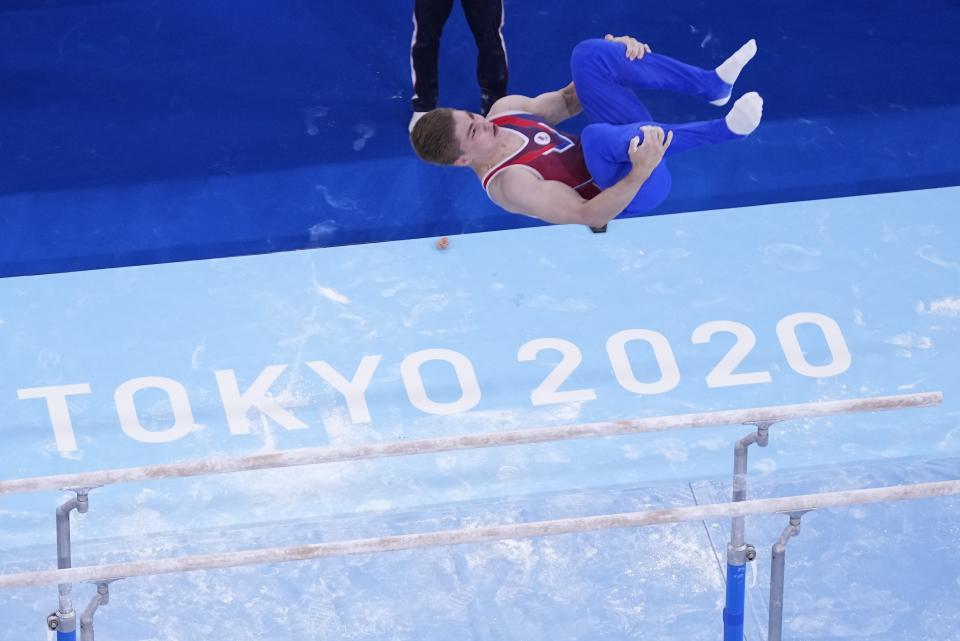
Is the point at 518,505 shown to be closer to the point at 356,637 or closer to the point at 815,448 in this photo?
the point at 356,637

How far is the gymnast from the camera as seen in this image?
529 cm

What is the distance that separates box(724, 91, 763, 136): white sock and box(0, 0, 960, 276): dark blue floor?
2.40 metres

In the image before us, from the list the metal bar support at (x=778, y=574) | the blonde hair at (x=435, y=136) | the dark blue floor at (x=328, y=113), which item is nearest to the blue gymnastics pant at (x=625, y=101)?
the blonde hair at (x=435, y=136)

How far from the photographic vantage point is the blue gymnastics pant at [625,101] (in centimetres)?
541

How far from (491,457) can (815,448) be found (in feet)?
4.82

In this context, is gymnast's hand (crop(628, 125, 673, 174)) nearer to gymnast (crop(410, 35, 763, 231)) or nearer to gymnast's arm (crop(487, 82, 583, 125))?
gymnast (crop(410, 35, 763, 231))

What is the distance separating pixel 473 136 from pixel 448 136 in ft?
0.35

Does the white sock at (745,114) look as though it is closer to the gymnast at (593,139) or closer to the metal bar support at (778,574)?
the gymnast at (593,139)

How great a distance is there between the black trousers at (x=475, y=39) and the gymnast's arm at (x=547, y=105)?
51.7 inches

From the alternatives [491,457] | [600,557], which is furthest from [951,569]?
[491,457]

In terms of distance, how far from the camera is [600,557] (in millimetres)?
6227

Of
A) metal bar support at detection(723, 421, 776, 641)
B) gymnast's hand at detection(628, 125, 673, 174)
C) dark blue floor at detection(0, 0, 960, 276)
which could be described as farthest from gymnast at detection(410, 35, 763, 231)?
dark blue floor at detection(0, 0, 960, 276)

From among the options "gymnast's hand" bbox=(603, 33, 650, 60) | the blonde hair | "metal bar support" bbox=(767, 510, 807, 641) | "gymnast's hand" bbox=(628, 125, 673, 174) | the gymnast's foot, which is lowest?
"metal bar support" bbox=(767, 510, 807, 641)

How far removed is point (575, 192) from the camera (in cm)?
548
